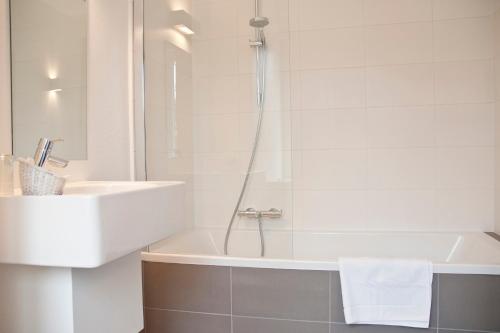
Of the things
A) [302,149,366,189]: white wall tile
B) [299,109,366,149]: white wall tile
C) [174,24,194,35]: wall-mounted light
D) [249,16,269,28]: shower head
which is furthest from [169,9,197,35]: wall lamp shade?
[302,149,366,189]: white wall tile

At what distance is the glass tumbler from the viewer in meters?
1.14

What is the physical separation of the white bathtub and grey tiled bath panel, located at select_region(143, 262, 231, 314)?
57mm

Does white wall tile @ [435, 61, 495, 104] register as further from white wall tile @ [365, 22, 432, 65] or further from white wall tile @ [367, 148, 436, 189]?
white wall tile @ [367, 148, 436, 189]


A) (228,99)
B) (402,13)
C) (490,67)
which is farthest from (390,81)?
(228,99)

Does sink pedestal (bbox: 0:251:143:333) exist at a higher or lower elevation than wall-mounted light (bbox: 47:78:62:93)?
lower

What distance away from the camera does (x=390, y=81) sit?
2342mm

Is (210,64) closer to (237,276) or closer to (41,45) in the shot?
(41,45)

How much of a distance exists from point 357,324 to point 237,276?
565 mm

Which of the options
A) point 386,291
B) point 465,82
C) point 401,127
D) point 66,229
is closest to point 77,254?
point 66,229

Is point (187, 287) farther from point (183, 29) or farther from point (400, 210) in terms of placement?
point (183, 29)

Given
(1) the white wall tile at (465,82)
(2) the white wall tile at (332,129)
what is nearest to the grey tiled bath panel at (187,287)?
(2) the white wall tile at (332,129)

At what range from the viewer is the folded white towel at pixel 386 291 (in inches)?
60.6

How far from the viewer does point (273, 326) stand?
1.66 m

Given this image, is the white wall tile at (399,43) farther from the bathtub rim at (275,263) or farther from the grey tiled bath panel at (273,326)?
the grey tiled bath panel at (273,326)
